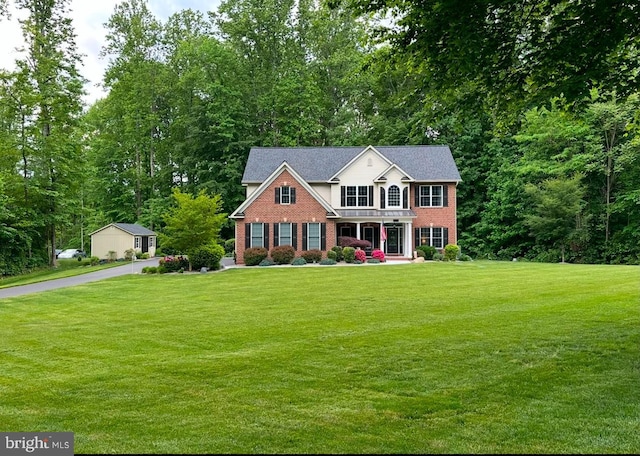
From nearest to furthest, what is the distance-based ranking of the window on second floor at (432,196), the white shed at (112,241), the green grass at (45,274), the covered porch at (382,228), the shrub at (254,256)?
1. the green grass at (45,274)
2. the shrub at (254,256)
3. the covered porch at (382,228)
4. the window on second floor at (432,196)
5. the white shed at (112,241)

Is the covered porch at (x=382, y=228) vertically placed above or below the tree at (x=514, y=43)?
below

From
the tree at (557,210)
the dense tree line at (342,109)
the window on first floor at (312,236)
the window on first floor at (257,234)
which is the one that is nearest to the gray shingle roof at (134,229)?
the dense tree line at (342,109)

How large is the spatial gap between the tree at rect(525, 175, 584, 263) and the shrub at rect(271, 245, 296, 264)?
17.8 m

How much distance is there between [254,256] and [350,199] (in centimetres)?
873

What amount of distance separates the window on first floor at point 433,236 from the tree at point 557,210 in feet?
21.5

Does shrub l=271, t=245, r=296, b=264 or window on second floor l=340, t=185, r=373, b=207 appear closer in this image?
shrub l=271, t=245, r=296, b=264

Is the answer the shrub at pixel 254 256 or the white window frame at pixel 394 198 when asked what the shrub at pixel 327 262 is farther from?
the white window frame at pixel 394 198

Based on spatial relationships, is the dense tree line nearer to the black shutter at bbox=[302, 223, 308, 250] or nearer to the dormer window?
the dormer window

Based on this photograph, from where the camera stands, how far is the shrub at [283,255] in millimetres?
29141

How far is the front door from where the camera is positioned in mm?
34594

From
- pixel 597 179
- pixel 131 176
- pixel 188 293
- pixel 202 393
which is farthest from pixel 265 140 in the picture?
pixel 202 393

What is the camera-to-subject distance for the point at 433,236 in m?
33.9

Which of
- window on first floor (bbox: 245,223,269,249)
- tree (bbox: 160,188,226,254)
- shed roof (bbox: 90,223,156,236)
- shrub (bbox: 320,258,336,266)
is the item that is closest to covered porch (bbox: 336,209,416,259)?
shrub (bbox: 320,258,336,266)

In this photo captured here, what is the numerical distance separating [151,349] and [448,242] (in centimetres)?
2793
